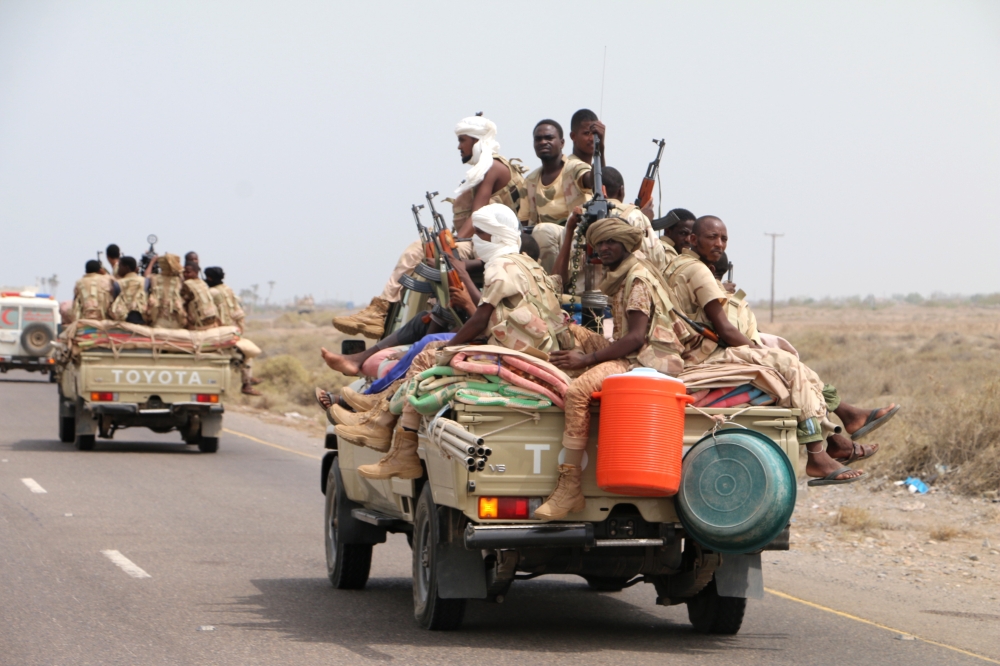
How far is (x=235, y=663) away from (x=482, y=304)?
237 centimetres

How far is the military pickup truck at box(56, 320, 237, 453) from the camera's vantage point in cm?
1898

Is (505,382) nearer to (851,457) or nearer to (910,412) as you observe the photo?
(851,457)

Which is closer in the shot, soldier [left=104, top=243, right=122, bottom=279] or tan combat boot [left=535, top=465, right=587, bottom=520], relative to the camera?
tan combat boot [left=535, top=465, right=587, bottom=520]

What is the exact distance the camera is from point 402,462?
25.9ft

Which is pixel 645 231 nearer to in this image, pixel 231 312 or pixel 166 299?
pixel 166 299

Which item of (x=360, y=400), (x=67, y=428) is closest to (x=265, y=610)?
(x=360, y=400)

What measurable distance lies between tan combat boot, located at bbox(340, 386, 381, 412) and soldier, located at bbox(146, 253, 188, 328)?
432 inches

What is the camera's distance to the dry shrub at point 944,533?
12680mm

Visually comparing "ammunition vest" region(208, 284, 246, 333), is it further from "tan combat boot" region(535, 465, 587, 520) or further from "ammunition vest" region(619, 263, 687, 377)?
"tan combat boot" region(535, 465, 587, 520)

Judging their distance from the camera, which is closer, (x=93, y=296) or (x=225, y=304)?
(x=93, y=296)

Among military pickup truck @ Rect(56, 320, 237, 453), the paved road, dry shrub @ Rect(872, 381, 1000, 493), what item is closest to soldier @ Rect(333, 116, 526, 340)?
the paved road

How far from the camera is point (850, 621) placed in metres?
8.82

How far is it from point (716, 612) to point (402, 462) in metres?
2.07

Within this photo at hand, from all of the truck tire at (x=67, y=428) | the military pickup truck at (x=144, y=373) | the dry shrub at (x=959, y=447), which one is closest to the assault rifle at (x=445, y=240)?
the dry shrub at (x=959, y=447)
